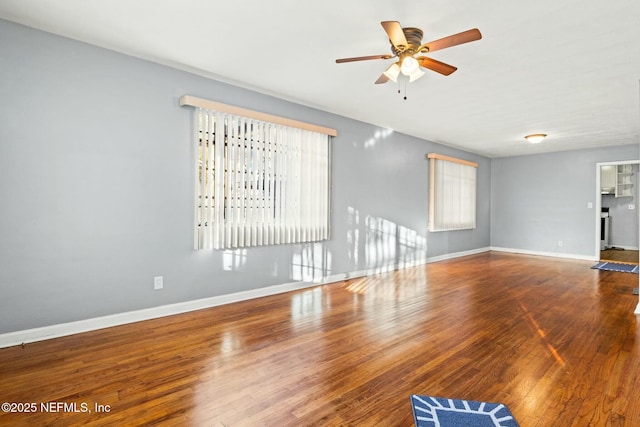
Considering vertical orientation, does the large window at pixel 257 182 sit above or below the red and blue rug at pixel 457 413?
above

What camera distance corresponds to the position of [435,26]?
2660mm

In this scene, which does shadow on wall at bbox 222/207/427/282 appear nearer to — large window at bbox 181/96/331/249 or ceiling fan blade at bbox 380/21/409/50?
large window at bbox 181/96/331/249

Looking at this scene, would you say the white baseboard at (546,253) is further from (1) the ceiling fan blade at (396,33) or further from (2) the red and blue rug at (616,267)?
(1) the ceiling fan blade at (396,33)

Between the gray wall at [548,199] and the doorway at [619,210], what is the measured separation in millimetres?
1158

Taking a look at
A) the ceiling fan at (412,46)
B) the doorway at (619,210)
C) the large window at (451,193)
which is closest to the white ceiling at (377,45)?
the ceiling fan at (412,46)

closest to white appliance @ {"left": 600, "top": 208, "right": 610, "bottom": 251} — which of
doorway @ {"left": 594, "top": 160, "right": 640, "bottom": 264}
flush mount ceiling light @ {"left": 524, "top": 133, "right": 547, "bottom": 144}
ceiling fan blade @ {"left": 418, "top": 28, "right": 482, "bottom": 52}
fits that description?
doorway @ {"left": 594, "top": 160, "right": 640, "bottom": 264}

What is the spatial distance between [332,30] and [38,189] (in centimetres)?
286

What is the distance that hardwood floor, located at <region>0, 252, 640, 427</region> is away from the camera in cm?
187

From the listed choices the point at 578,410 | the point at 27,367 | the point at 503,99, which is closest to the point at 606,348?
the point at 578,410

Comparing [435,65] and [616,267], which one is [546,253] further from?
[435,65]

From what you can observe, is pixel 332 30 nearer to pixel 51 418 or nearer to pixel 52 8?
pixel 52 8

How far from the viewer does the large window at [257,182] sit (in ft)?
12.1

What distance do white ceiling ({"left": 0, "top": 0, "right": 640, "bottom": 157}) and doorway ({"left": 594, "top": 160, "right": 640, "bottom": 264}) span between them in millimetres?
4878

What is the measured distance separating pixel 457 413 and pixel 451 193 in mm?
6410
